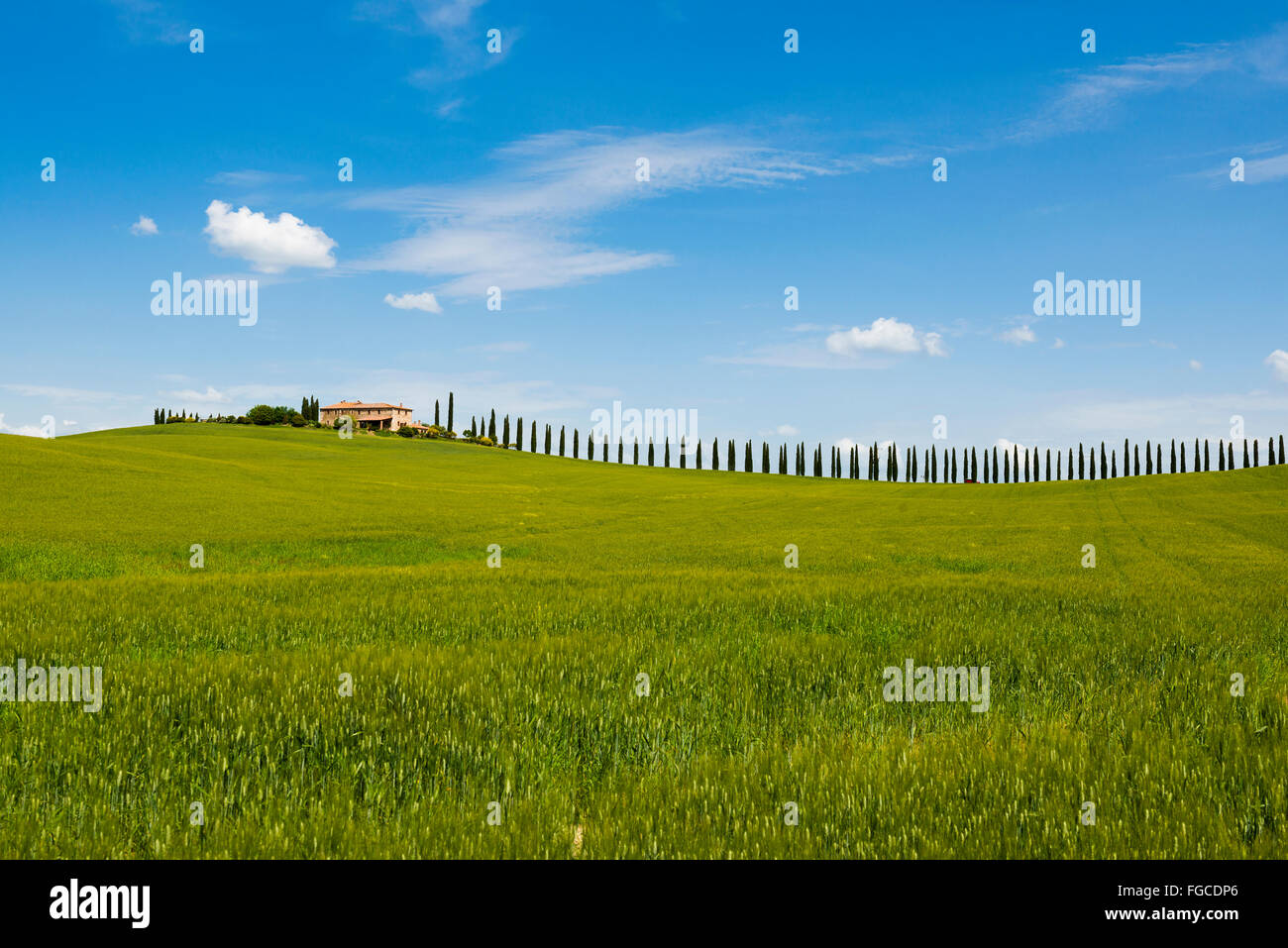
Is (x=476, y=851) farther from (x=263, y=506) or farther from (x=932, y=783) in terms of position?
(x=263, y=506)

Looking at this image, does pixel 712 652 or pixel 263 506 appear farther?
pixel 263 506

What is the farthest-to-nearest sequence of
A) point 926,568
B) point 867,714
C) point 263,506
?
point 263,506 → point 926,568 → point 867,714

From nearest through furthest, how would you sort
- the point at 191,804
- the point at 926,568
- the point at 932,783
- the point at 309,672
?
the point at 191,804 < the point at 932,783 < the point at 309,672 < the point at 926,568

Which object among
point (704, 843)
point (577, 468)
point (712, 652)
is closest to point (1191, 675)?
point (712, 652)

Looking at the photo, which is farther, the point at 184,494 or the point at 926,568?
the point at 184,494

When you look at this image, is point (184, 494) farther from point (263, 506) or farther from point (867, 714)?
point (867, 714)

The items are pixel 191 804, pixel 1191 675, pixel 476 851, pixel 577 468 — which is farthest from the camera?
pixel 577 468

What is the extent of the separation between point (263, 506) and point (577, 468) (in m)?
76.3

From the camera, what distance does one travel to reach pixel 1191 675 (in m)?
9.35

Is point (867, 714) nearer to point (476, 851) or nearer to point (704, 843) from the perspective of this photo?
point (704, 843)

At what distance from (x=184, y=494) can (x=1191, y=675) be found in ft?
202
